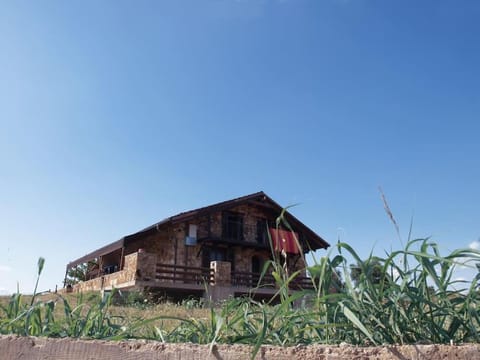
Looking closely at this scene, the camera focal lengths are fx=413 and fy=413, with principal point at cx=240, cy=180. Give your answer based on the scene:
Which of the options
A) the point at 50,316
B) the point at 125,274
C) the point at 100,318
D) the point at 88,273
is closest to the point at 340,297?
the point at 100,318

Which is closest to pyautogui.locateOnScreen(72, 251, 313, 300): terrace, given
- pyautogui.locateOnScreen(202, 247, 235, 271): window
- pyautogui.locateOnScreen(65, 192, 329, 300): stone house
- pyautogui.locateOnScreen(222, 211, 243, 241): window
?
pyautogui.locateOnScreen(65, 192, 329, 300): stone house

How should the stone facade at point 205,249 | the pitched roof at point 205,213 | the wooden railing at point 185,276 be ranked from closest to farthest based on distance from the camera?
the wooden railing at point 185,276 < the stone facade at point 205,249 < the pitched roof at point 205,213

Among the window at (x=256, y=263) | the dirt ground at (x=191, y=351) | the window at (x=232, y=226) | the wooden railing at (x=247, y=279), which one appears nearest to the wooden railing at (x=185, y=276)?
the wooden railing at (x=247, y=279)

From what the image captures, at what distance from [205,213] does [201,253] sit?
7.01 ft

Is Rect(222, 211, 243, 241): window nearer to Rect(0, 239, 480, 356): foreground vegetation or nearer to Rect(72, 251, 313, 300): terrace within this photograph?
Rect(72, 251, 313, 300): terrace

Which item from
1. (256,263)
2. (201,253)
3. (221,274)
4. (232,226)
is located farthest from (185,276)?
(256,263)

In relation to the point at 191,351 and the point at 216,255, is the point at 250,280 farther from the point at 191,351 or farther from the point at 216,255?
the point at 191,351

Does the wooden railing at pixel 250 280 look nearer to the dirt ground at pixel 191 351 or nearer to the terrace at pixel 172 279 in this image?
the terrace at pixel 172 279

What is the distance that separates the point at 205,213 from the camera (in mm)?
21984

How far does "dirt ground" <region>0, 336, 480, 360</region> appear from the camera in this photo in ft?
3.22

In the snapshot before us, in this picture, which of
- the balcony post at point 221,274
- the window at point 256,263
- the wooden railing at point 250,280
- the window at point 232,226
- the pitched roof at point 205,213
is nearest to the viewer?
the balcony post at point 221,274

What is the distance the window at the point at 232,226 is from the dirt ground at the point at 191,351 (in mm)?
21656

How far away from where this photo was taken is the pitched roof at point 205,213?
20188 mm

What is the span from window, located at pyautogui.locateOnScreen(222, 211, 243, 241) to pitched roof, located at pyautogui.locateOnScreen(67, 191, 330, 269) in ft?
2.62
